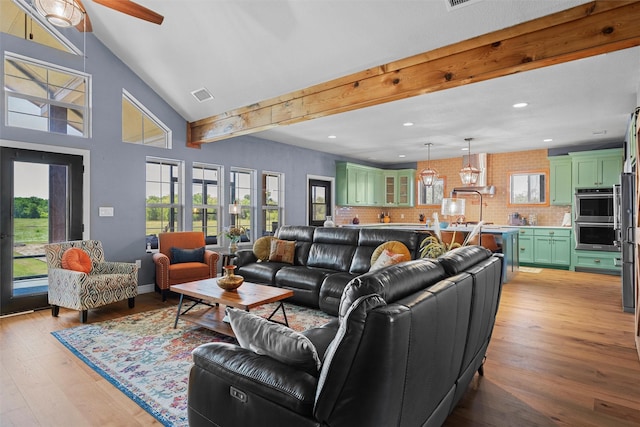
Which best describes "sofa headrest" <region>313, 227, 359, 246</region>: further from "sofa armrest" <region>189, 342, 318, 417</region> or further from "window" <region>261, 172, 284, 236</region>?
"sofa armrest" <region>189, 342, 318, 417</region>

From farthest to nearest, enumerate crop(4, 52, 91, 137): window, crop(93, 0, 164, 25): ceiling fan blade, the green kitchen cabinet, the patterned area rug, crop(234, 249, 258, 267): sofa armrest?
the green kitchen cabinet < crop(234, 249, 258, 267): sofa armrest < crop(4, 52, 91, 137): window < crop(93, 0, 164, 25): ceiling fan blade < the patterned area rug

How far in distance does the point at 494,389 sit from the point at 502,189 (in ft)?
23.5

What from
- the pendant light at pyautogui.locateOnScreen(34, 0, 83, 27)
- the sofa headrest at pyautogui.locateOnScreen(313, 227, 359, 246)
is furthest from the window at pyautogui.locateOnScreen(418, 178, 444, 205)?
the pendant light at pyautogui.locateOnScreen(34, 0, 83, 27)

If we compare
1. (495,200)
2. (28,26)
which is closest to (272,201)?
(28,26)

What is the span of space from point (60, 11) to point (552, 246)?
8.59m

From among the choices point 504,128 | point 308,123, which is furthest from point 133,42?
point 504,128

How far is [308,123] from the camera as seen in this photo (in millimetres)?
5859

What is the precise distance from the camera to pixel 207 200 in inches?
248

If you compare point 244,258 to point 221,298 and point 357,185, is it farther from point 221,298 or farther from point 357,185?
point 357,185

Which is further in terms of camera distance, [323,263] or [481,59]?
[323,263]

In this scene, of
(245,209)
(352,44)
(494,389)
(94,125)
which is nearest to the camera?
(494,389)

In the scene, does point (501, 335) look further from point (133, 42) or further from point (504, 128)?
point (133, 42)

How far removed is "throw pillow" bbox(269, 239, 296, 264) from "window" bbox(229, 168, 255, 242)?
6.32 feet

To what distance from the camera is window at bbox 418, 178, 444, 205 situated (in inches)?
375
